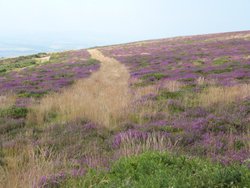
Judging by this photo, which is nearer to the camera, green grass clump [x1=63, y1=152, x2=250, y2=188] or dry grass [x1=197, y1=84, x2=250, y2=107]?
green grass clump [x1=63, y1=152, x2=250, y2=188]

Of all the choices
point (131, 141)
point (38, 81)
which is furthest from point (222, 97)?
point (38, 81)

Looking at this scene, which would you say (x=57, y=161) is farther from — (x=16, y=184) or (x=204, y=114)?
(x=204, y=114)

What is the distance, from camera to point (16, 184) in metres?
4.36

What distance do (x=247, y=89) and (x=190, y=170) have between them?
7.98m

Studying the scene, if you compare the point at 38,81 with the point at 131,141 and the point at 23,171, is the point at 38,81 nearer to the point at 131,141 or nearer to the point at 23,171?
the point at 131,141

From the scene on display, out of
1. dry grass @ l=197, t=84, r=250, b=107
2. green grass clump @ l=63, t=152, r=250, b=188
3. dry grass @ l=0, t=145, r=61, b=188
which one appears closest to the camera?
green grass clump @ l=63, t=152, r=250, b=188

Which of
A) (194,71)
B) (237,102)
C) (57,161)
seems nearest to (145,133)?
(57,161)

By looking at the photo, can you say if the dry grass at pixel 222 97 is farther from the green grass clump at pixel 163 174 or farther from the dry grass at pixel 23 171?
the dry grass at pixel 23 171

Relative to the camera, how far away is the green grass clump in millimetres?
4031

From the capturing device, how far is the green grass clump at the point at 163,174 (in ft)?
13.2

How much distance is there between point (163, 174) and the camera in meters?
4.43

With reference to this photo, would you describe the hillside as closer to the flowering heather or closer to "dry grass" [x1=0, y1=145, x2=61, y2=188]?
"dry grass" [x1=0, y1=145, x2=61, y2=188]

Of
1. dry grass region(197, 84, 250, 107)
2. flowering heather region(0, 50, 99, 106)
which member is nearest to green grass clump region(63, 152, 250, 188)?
dry grass region(197, 84, 250, 107)

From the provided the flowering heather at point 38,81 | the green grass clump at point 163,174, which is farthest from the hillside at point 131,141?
the flowering heather at point 38,81
